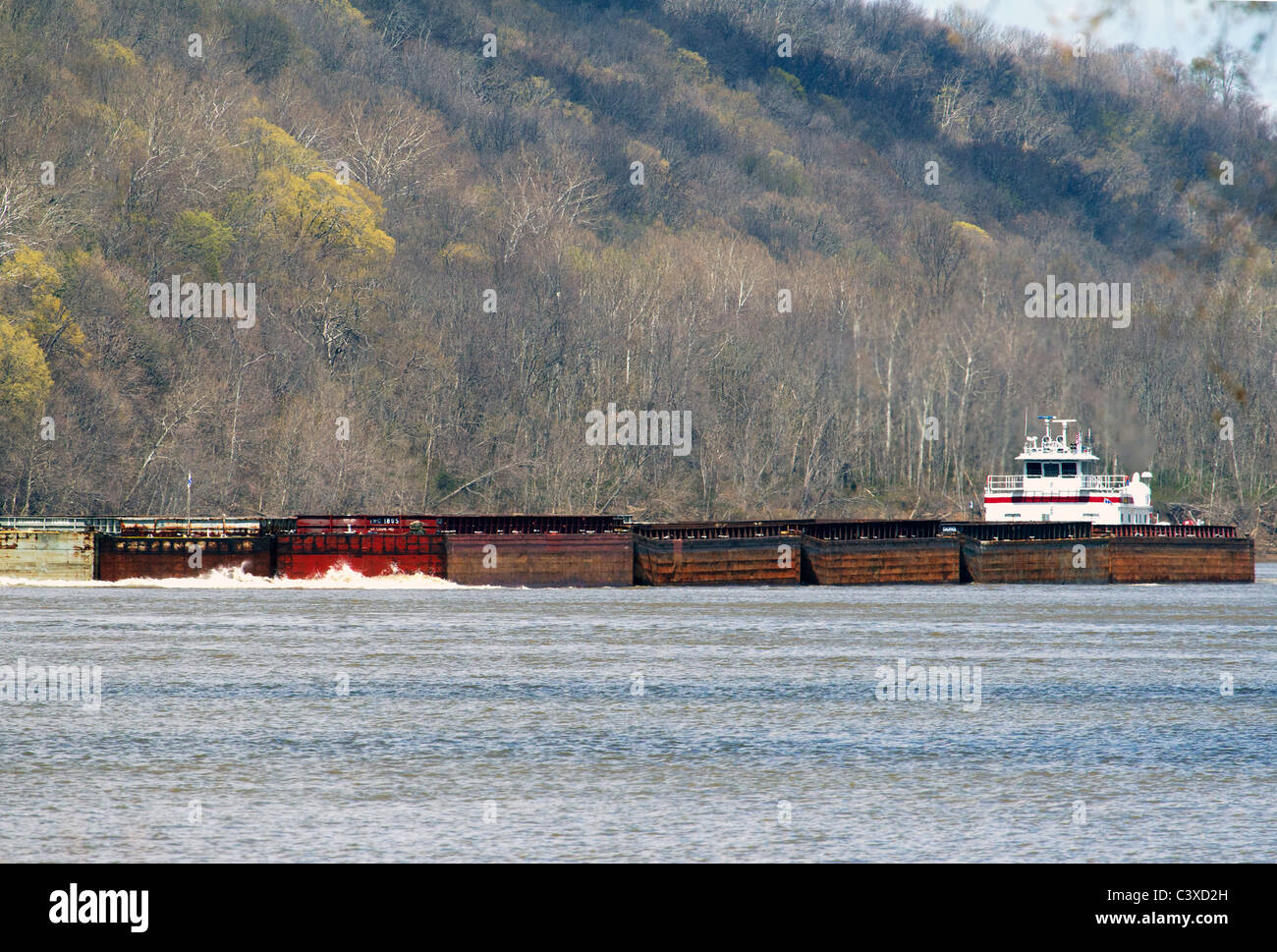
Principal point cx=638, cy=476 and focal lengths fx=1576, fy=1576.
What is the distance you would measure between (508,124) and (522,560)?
427 ft

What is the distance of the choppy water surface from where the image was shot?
79.0ft

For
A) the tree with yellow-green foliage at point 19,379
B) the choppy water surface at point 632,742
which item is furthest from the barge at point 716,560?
the tree with yellow-green foliage at point 19,379

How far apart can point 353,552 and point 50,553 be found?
14014 mm

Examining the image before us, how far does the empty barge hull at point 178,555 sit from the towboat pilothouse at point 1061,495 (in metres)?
39.1

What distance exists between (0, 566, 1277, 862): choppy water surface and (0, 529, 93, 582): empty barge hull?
13469 mm

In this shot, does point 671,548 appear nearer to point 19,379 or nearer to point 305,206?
point 19,379

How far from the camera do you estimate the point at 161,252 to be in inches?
4545

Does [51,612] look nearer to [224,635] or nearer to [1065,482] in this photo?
[224,635]

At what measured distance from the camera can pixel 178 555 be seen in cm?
7344

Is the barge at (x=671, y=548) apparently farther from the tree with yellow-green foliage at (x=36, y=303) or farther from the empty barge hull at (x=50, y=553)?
the tree with yellow-green foliage at (x=36, y=303)

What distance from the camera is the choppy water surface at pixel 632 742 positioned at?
948 inches

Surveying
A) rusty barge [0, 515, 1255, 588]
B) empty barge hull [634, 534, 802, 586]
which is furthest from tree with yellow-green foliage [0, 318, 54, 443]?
empty barge hull [634, 534, 802, 586]

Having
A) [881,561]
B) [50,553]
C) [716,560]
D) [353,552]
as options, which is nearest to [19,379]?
[50,553]
